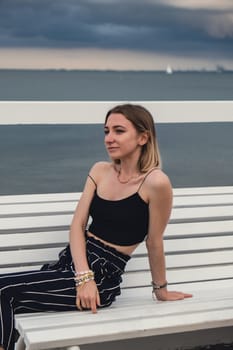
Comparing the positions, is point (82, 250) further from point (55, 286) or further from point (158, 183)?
point (158, 183)

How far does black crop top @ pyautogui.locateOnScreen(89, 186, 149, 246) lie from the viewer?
358 cm

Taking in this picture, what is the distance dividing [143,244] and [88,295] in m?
0.87

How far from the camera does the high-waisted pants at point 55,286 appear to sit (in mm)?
3471

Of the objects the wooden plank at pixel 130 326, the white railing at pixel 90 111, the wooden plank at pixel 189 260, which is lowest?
the wooden plank at pixel 130 326

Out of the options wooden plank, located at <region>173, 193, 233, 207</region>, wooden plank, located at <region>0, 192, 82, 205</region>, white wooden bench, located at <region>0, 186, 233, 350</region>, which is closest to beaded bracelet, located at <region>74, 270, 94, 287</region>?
white wooden bench, located at <region>0, 186, 233, 350</region>

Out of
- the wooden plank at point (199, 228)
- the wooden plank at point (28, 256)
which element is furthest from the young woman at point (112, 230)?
the wooden plank at point (199, 228)

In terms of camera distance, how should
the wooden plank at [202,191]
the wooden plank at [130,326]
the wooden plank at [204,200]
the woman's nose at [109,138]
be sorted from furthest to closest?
the wooden plank at [202,191], the wooden plank at [204,200], the woman's nose at [109,138], the wooden plank at [130,326]

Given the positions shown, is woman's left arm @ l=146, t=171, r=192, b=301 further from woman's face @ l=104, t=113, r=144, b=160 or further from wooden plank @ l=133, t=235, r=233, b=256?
wooden plank @ l=133, t=235, r=233, b=256

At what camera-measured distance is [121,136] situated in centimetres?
358

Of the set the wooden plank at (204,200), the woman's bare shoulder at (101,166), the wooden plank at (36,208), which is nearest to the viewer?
the woman's bare shoulder at (101,166)

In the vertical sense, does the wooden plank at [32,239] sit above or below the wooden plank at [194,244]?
above

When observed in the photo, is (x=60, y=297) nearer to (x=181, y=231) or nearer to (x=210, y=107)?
(x=181, y=231)

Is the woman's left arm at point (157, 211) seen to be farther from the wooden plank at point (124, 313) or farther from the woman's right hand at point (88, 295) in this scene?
the woman's right hand at point (88, 295)

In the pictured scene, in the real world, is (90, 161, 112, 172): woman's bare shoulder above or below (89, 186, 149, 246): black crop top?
above
